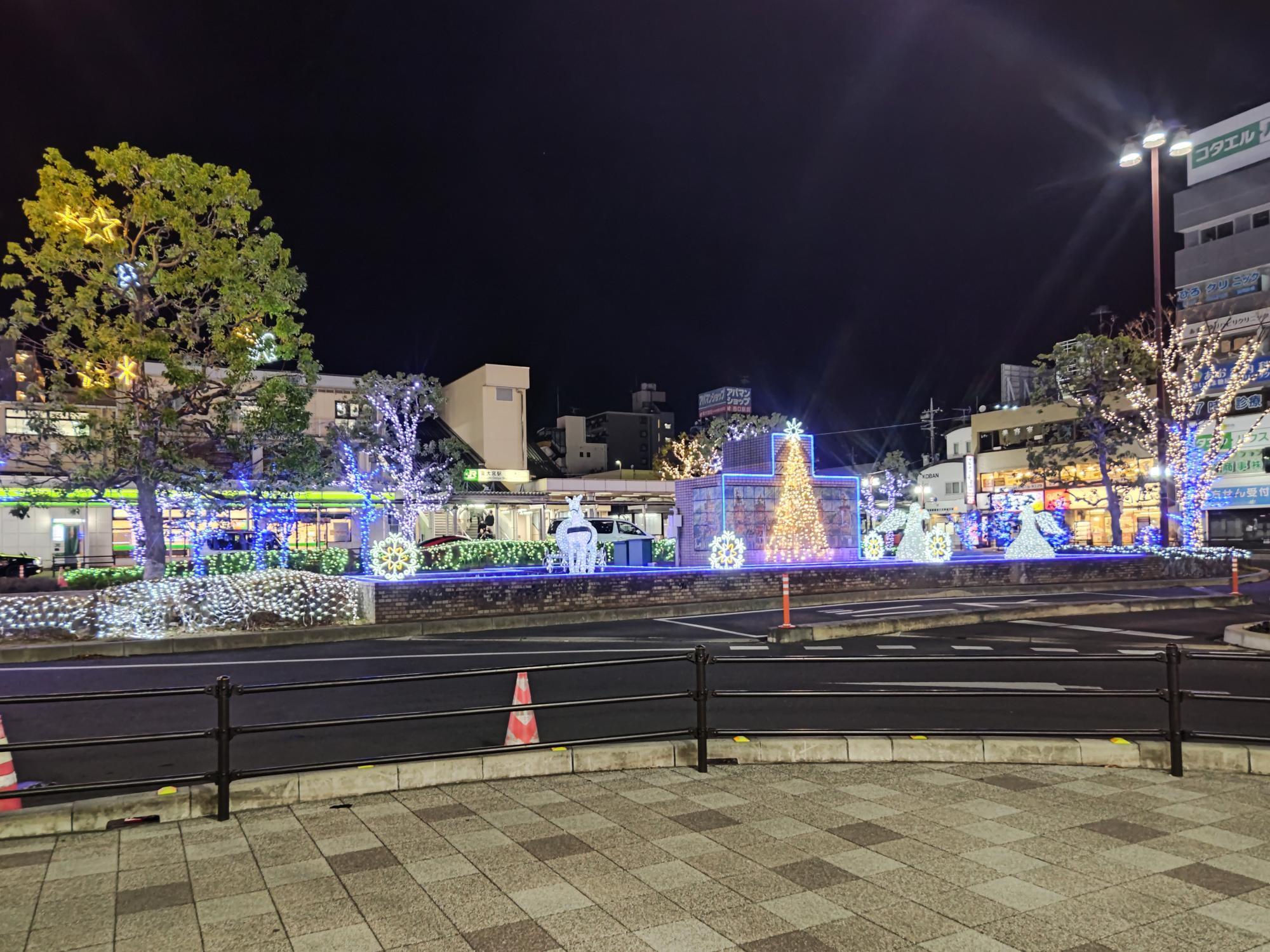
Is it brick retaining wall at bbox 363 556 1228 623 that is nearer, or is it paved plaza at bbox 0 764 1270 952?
paved plaza at bbox 0 764 1270 952

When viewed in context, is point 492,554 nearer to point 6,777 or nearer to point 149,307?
point 149,307

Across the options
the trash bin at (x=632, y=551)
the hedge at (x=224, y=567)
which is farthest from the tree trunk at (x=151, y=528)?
the trash bin at (x=632, y=551)

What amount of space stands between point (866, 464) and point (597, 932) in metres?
87.6

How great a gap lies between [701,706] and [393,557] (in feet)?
43.2

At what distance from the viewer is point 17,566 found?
30891 millimetres

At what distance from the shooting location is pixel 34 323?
57.6 feet

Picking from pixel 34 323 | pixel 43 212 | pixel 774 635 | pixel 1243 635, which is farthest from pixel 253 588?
pixel 1243 635

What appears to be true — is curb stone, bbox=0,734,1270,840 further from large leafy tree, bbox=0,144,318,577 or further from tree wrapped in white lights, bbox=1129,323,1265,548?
tree wrapped in white lights, bbox=1129,323,1265,548

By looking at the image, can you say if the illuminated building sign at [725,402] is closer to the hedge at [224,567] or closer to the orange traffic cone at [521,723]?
the hedge at [224,567]

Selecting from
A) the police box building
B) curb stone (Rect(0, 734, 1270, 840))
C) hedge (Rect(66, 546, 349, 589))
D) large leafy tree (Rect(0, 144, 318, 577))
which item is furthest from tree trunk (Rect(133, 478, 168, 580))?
the police box building

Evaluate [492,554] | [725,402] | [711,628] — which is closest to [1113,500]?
[492,554]

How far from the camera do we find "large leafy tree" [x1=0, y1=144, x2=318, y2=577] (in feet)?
57.4

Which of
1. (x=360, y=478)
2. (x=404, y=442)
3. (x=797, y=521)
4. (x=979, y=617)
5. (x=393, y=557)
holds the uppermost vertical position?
(x=404, y=442)

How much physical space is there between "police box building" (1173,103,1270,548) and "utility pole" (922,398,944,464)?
70.3 ft
